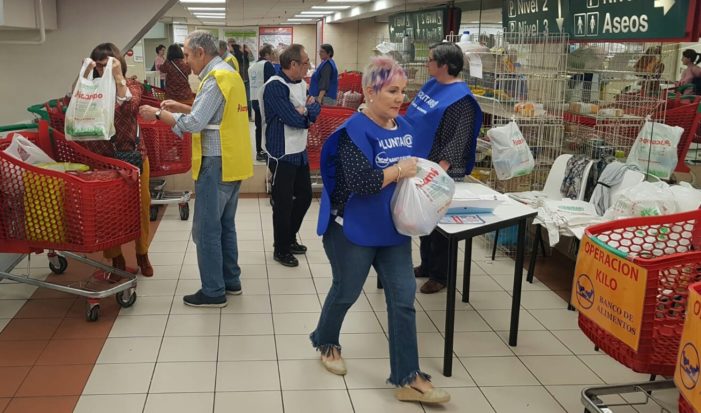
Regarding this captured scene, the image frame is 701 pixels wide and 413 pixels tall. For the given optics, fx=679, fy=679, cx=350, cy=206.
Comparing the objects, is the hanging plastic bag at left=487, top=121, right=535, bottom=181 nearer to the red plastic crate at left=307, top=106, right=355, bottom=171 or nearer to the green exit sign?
the green exit sign

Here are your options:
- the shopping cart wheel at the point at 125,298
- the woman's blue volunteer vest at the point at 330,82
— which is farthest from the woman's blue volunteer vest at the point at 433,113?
the woman's blue volunteer vest at the point at 330,82

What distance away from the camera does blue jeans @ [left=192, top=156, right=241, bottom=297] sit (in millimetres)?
4301

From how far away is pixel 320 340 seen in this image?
3752mm

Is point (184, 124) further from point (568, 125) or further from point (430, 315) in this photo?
point (568, 125)

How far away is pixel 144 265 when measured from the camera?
16.9 feet

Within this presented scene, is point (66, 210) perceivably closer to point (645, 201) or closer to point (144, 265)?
point (144, 265)

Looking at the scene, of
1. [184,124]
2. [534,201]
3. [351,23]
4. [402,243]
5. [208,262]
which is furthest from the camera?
[351,23]

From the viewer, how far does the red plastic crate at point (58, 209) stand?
3.93 m

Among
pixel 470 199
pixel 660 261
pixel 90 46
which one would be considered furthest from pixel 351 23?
pixel 660 261

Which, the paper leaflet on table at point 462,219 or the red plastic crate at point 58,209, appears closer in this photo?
the paper leaflet on table at point 462,219

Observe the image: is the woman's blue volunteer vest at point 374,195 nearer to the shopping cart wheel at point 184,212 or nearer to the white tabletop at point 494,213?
the white tabletop at point 494,213

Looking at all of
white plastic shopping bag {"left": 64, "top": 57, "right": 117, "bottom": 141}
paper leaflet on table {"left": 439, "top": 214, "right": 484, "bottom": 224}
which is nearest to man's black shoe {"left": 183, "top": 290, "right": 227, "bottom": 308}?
white plastic shopping bag {"left": 64, "top": 57, "right": 117, "bottom": 141}

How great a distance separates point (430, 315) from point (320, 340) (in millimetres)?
1076

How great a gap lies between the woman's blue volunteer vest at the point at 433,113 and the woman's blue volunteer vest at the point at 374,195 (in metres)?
1.26
